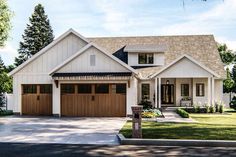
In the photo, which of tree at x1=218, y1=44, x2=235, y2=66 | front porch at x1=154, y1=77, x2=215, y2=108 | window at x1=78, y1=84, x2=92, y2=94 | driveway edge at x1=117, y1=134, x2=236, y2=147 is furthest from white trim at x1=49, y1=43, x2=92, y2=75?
tree at x1=218, y1=44, x2=235, y2=66

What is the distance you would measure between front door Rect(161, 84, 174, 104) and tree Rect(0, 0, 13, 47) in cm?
1451

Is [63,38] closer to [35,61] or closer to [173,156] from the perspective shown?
[35,61]

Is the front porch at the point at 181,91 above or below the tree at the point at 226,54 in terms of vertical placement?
below

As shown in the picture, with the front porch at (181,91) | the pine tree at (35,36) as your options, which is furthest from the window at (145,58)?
the pine tree at (35,36)

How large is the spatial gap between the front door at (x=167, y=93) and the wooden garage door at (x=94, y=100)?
354 inches

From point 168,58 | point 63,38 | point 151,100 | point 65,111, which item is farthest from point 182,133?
point 168,58

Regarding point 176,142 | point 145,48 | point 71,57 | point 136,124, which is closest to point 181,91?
point 145,48

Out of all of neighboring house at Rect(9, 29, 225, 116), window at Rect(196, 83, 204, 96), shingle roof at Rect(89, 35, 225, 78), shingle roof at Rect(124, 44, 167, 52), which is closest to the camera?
neighboring house at Rect(9, 29, 225, 116)

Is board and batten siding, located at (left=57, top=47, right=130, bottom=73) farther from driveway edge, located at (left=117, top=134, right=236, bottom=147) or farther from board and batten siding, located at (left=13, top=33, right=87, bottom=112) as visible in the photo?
driveway edge, located at (left=117, top=134, right=236, bottom=147)

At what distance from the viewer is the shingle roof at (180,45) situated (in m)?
32.2

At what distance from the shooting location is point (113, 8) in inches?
504

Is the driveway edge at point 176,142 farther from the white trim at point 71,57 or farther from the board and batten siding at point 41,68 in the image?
the board and batten siding at point 41,68

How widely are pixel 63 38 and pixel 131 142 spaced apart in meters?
15.2

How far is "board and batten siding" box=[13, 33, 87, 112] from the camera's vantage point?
25.2 meters
